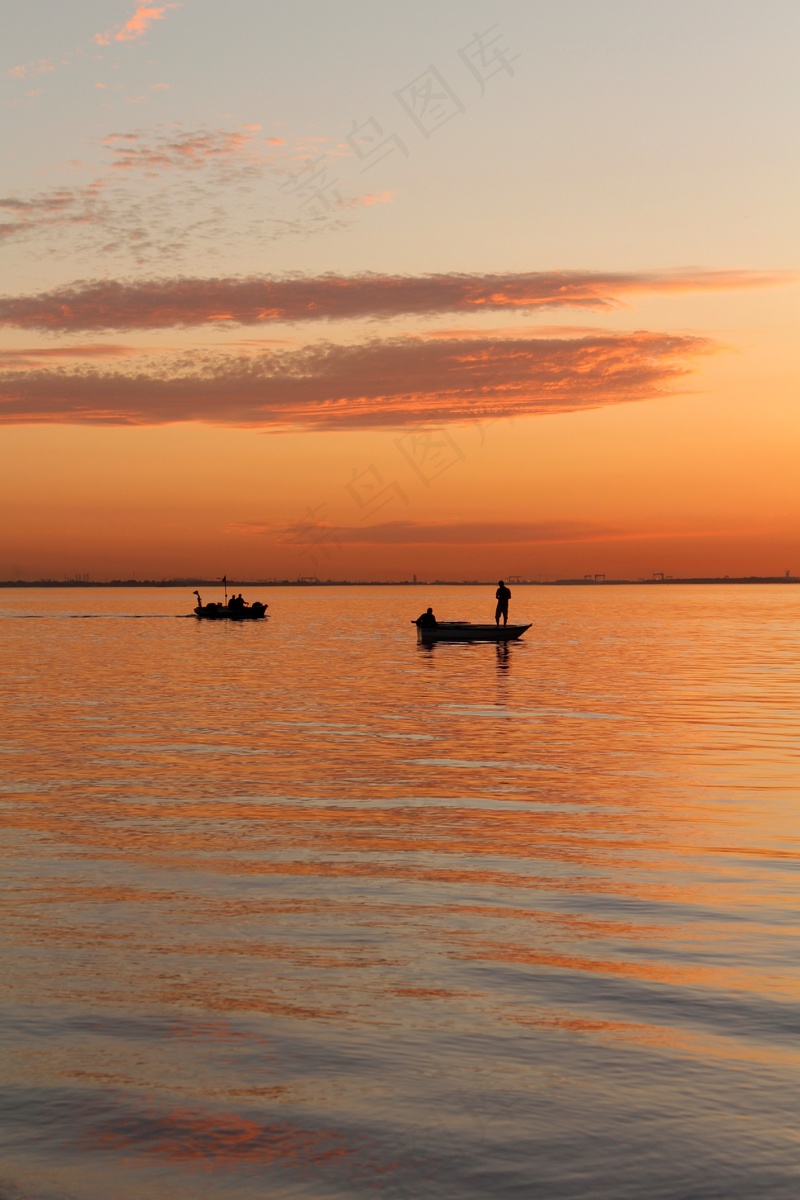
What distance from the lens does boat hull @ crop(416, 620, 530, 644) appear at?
245 feet

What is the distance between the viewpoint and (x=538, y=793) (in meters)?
22.7

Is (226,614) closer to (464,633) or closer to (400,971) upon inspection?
(464,633)

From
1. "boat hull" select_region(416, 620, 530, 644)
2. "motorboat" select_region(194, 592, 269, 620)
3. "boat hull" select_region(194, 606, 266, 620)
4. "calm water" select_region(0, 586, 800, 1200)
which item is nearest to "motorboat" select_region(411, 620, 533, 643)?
"boat hull" select_region(416, 620, 530, 644)

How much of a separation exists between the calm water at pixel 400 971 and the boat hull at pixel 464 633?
44774 mm

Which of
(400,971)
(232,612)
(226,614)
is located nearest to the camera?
(400,971)

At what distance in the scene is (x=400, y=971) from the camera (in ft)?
38.6

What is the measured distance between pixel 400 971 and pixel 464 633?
63563 mm

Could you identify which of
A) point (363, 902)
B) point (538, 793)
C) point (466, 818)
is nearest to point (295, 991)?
point (363, 902)

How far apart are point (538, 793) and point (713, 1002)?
1179 cm

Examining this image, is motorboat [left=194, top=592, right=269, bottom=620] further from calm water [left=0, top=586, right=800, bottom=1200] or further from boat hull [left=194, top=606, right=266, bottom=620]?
calm water [left=0, top=586, right=800, bottom=1200]

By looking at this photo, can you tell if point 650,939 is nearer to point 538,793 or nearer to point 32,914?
point 32,914

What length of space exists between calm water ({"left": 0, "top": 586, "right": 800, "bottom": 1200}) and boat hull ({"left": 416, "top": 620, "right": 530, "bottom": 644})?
4477 centimetres

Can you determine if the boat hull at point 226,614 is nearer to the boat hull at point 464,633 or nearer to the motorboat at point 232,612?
A: the motorboat at point 232,612

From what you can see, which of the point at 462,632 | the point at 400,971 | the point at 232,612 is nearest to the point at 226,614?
the point at 232,612
